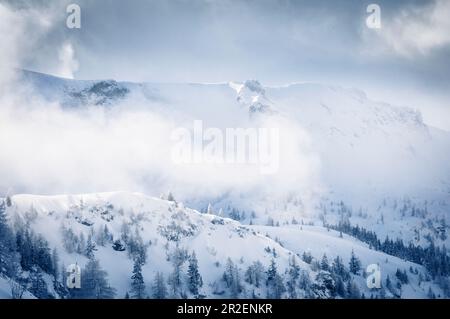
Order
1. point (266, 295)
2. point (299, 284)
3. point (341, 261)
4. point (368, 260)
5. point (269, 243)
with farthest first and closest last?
1. point (368, 260)
2. point (341, 261)
3. point (269, 243)
4. point (299, 284)
5. point (266, 295)

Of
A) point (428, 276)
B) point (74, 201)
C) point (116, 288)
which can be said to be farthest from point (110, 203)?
point (428, 276)

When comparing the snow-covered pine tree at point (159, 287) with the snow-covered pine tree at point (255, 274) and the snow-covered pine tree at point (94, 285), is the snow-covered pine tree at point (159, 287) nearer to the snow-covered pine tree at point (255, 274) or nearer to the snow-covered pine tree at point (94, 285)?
the snow-covered pine tree at point (94, 285)

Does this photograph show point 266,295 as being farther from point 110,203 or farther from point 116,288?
point 110,203

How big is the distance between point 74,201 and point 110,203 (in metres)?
10.6

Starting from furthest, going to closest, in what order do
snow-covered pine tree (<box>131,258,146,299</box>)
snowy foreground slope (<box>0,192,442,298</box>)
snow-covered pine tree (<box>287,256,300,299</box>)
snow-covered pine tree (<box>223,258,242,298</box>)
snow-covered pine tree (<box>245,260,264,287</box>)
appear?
snow-covered pine tree (<box>245,260,264,287</box>)
snow-covered pine tree (<box>287,256,300,299</box>)
snowy foreground slope (<box>0,192,442,298</box>)
snow-covered pine tree (<box>223,258,242,298</box>)
snow-covered pine tree (<box>131,258,146,299</box>)

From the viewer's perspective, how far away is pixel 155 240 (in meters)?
133

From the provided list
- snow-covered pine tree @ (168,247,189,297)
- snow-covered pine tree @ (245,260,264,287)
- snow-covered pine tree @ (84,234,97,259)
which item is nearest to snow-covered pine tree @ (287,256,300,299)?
snow-covered pine tree @ (245,260,264,287)

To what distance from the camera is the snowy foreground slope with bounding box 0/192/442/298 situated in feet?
384

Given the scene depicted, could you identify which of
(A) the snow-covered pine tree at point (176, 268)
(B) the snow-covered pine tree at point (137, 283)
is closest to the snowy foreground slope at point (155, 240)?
(A) the snow-covered pine tree at point (176, 268)

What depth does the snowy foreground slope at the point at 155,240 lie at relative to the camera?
117m

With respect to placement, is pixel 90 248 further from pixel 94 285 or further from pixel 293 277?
pixel 293 277

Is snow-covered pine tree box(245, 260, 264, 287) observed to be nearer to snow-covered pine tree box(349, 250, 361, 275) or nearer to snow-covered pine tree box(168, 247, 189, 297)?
snow-covered pine tree box(168, 247, 189, 297)

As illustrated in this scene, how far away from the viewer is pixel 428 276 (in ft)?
618

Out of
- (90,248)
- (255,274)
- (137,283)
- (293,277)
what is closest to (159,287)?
(137,283)
